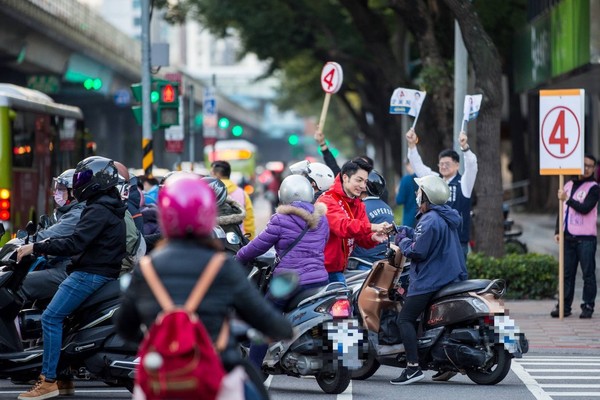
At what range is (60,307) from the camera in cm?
928

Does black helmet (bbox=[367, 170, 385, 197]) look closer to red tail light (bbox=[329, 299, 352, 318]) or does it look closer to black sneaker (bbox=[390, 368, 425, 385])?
black sneaker (bbox=[390, 368, 425, 385])

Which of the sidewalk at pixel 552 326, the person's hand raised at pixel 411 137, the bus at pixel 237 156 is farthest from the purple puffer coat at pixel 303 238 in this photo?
the bus at pixel 237 156

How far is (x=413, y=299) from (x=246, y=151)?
2172 inches

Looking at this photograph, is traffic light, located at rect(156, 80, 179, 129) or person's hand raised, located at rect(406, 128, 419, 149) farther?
traffic light, located at rect(156, 80, 179, 129)

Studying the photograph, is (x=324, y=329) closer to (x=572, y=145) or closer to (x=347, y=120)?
(x=572, y=145)

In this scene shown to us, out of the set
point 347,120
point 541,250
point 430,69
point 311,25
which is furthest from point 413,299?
point 347,120

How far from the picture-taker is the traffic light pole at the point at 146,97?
22000mm

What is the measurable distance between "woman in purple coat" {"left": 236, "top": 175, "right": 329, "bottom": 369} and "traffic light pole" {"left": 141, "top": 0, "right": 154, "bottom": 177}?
11837 millimetres

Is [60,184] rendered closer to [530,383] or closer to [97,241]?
[97,241]

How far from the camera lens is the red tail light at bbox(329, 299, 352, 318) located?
9.64 meters

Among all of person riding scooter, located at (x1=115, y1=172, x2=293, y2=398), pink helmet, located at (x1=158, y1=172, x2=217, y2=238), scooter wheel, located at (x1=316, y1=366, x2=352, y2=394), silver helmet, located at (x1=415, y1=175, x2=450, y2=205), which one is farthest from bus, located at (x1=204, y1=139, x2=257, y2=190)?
pink helmet, located at (x1=158, y1=172, x2=217, y2=238)

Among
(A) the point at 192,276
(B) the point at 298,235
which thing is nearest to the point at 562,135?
(B) the point at 298,235

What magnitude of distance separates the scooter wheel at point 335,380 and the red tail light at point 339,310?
40 cm

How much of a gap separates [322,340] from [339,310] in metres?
0.24
